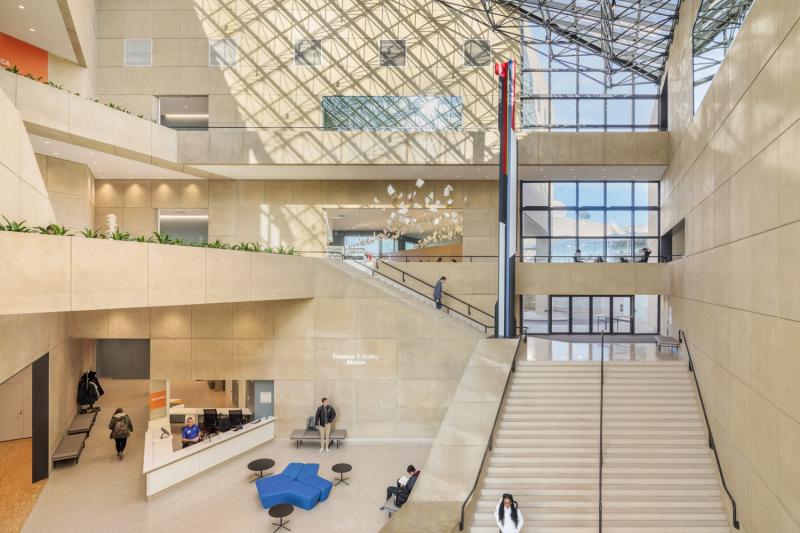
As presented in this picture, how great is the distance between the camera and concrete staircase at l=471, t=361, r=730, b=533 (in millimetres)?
9734

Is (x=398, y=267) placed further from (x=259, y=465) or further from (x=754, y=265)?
(x=754, y=265)

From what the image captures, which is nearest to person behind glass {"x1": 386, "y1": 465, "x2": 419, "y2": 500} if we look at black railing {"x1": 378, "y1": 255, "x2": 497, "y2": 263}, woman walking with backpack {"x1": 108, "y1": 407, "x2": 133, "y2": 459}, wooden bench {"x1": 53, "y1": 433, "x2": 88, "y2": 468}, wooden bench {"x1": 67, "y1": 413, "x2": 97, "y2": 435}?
woman walking with backpack {"x1": 108, "y1": 407, "x2": 133, "y2": 459}

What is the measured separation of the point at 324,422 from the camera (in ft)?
52.1

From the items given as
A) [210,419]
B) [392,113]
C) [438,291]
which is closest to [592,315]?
[438,291]

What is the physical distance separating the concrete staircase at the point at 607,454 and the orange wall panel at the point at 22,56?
1977 centimetres

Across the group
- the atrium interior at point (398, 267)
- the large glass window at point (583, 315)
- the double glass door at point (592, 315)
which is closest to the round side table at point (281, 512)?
the atrium interior at point (398, 267)

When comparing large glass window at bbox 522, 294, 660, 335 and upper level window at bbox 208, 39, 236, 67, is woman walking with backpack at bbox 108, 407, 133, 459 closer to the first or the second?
upper level window at bbox 208, 39, 236, 67

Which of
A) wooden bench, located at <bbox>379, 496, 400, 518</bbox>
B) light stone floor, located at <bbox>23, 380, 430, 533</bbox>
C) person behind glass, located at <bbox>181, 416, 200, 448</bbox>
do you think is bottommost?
light stone floor, located at <bbox>23, 380, 430, 533</bbox>

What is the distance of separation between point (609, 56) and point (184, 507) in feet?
76.4

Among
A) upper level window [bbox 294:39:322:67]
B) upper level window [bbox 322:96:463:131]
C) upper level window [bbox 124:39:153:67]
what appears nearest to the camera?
upper level window [bbox 322:96:463:131]

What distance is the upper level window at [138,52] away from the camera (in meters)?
22.1

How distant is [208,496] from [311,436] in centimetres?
426

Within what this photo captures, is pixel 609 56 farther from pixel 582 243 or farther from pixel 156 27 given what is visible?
pixel 156 27

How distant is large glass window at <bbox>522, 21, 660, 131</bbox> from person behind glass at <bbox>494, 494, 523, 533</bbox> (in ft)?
63.7
